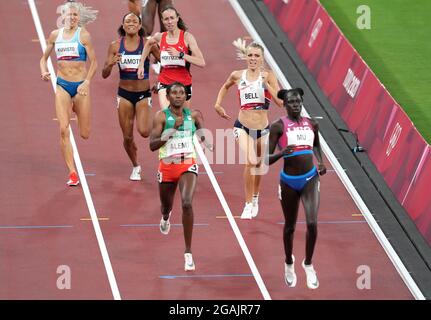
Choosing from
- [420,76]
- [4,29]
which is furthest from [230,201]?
[4,29]

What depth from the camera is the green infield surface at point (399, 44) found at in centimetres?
2461

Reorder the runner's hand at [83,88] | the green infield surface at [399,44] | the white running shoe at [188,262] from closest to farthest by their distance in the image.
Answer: the white running shoe at [188,262] < the runner's hand at [83,88] < the green infield surface at [399,44]

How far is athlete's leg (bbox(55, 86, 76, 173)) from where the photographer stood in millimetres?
21312

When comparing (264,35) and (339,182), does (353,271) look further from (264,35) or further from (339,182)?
(264,35)

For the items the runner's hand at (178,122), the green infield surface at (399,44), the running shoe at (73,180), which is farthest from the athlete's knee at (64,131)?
the green infield surface at (399,44)

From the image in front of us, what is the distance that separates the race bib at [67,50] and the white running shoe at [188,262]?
4.08 metres

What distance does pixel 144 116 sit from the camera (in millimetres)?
21672

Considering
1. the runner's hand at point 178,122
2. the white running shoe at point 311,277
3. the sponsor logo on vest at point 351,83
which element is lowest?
the sponsor logo on vest at point 351,83

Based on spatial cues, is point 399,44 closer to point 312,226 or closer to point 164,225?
point 164,225

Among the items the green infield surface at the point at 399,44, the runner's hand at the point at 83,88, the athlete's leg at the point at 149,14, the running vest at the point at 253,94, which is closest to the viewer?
the running vest at the point at 253,94

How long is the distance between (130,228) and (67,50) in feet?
9.66

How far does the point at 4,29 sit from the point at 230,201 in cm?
764

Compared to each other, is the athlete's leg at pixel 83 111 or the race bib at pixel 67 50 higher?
the race bib at pixel 67 50

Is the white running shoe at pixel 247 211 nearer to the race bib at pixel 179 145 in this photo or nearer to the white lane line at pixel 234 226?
the white lane line at pixel 234 226
